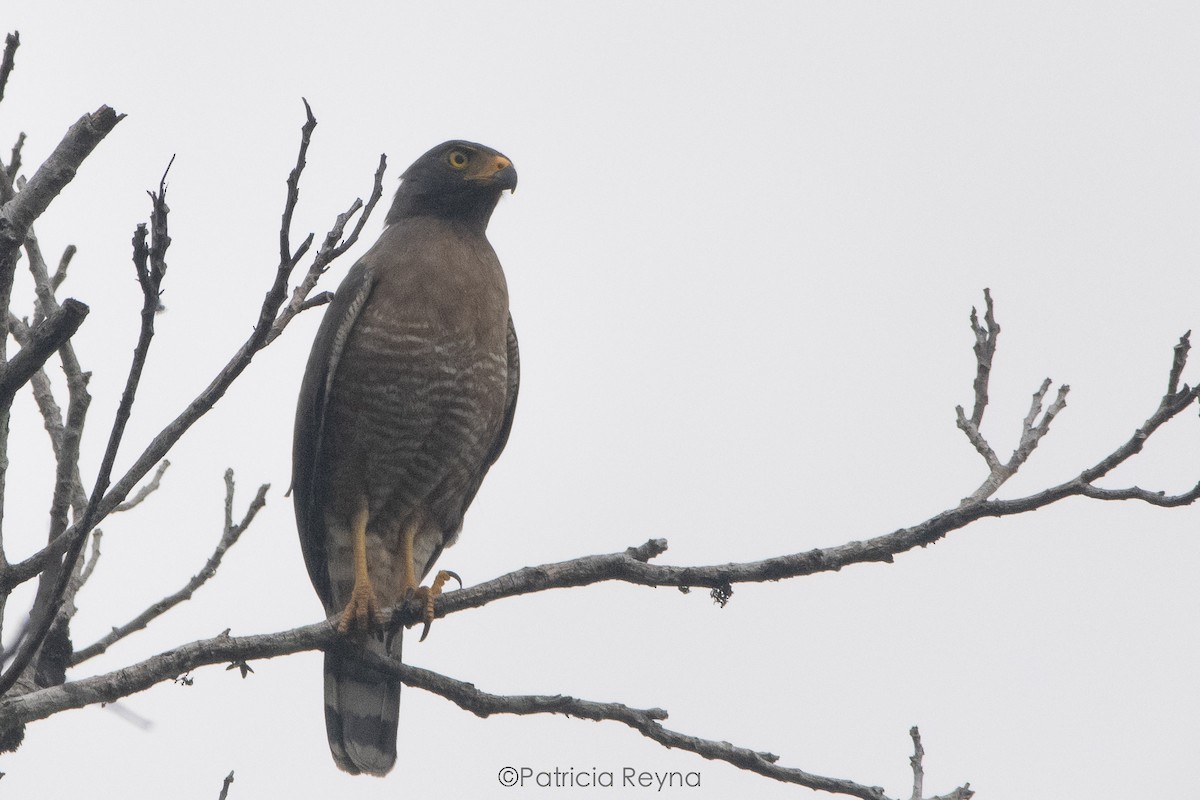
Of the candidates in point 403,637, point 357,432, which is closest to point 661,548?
point 357,432

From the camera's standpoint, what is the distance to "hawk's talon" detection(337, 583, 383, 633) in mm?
4762

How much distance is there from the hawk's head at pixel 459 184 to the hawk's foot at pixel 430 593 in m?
2.18

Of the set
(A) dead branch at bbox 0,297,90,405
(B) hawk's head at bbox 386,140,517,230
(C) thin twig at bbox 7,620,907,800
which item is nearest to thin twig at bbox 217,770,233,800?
(C) thin twig at bbox 7,620,907,800

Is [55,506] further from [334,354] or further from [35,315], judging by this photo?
[334,354]

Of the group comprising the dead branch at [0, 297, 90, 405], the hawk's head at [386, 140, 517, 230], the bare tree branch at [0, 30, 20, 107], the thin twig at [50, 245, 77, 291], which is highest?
the hawk's head at [386, 140, 517, 230]

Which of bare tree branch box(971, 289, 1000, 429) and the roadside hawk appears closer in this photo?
bare tree branch box(971, 289, 1000, 429)

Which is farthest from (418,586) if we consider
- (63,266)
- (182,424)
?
(182,424)

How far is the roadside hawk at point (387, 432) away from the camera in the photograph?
5504 millimetres

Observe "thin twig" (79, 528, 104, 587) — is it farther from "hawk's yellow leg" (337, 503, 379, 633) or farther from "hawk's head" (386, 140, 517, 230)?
"hawk's head" (386, 140, 517, 230)

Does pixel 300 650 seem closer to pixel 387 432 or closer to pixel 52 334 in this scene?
pixel 52 334

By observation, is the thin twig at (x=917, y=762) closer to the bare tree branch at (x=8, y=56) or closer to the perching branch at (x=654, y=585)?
the perching branch at (x=654, y=585)

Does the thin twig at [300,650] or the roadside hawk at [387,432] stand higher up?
the roadside hawk at [387,432]

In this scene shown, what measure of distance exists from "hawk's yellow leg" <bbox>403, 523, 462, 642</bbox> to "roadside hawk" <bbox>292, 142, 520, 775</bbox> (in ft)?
0.03

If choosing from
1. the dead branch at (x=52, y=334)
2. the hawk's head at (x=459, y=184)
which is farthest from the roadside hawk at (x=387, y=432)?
the dead branch at (x=52, y=334)
